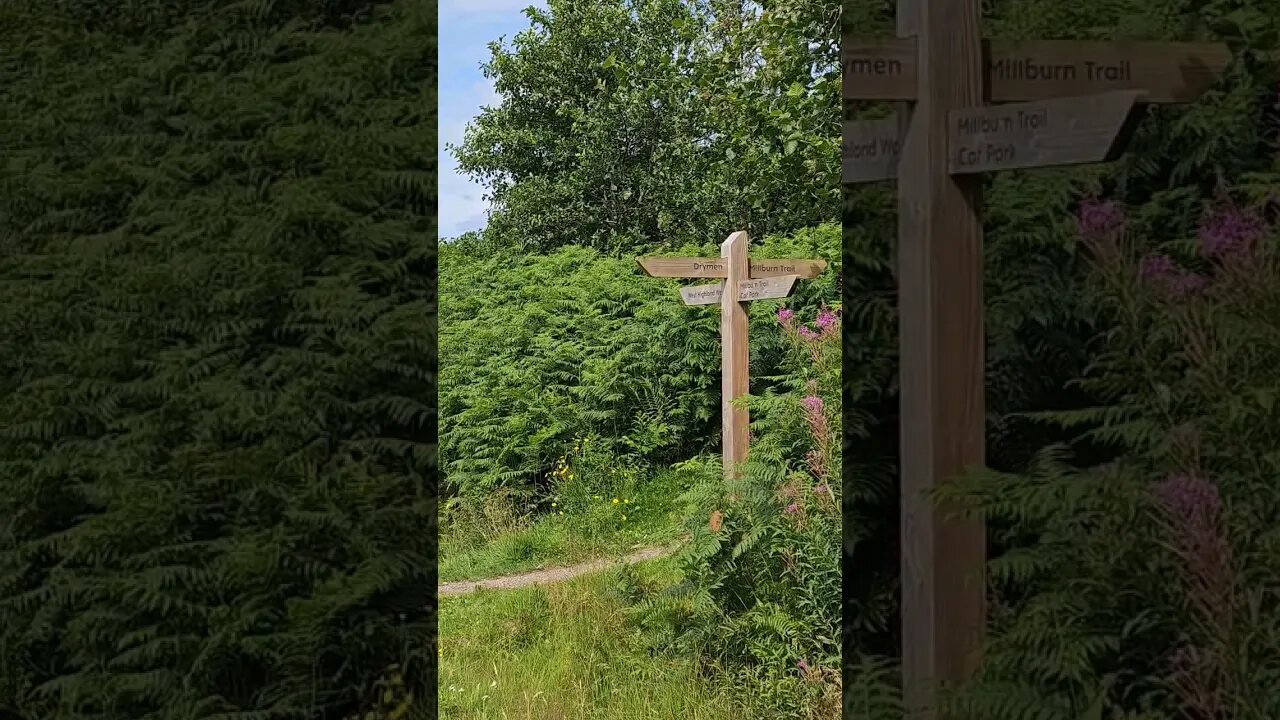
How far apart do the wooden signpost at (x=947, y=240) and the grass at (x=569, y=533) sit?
4.86 meters

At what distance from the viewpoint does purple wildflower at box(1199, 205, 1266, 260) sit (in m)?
2.68

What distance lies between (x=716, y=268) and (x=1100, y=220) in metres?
3.75

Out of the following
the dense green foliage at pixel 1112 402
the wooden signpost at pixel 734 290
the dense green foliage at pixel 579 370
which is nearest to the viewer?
the dense green foliage at pixel 1112 402

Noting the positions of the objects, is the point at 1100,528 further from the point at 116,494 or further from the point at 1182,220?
the point at 116,494

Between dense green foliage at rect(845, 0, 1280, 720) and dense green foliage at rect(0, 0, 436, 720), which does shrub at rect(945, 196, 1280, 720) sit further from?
dense green foliage at rect(0, 0, 436, 720)

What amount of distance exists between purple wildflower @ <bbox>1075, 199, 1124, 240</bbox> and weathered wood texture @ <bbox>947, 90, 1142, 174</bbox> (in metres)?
0.32

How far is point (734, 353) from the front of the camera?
643 cm

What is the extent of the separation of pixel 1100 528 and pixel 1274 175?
3.12 ft

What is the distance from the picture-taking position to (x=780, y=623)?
4520 millimetres

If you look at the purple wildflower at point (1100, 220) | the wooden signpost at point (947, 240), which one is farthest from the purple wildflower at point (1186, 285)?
the wooden signpost at point (947, 240)

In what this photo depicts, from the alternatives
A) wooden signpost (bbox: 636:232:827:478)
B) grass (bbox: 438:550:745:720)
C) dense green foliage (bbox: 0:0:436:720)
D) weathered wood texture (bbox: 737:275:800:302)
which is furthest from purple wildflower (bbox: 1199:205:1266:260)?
wooden signpost (bbox: 636:232:827:478)

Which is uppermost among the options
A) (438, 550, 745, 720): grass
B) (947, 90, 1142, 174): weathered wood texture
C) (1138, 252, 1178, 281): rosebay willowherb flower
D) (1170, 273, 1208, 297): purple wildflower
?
(947, 90, 1142, 174): weathered wood texture

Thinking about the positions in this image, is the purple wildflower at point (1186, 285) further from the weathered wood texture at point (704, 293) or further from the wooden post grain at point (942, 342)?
the weathered wood texture at point (704, 293)

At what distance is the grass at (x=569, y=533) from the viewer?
7664 mm
